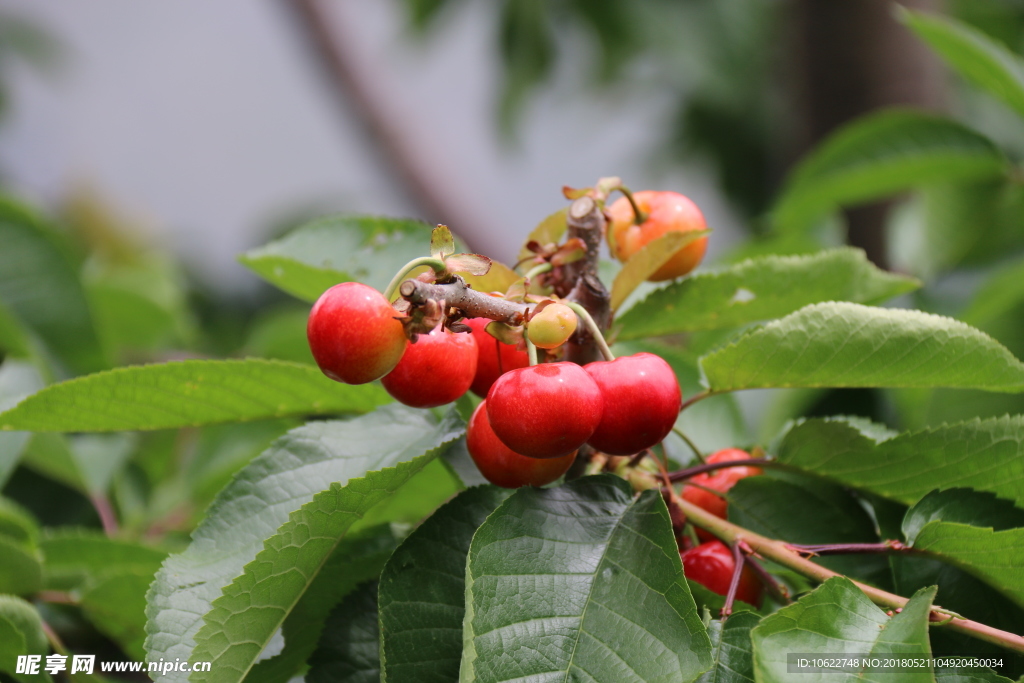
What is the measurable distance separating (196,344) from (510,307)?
1.59m

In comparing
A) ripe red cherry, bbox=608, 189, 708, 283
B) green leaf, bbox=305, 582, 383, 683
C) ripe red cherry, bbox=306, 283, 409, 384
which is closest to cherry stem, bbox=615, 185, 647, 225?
ripe red cherry, bbox=608, 189, 708, 283

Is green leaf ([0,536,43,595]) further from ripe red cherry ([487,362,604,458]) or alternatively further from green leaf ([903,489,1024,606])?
green leaf ([903,489,1024,606])

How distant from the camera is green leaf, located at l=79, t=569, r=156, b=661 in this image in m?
0.71

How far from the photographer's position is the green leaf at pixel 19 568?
0.68 m

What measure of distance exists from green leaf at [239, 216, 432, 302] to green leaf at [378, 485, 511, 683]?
31 cm

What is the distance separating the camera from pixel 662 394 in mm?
477

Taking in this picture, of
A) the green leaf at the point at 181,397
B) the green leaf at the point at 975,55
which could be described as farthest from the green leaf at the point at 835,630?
the green leaf at the point at 975,55

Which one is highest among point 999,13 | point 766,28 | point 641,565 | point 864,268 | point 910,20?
point 766,28

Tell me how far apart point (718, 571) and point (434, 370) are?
0.26m

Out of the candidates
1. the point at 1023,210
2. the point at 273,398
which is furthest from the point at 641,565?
the point at 1023,210

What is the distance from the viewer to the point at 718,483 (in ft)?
2.17

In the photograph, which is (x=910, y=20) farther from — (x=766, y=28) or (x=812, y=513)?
(x=766, y=28)

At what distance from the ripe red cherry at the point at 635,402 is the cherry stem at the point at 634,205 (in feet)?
0.57

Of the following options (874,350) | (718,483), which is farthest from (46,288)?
(874,350)
